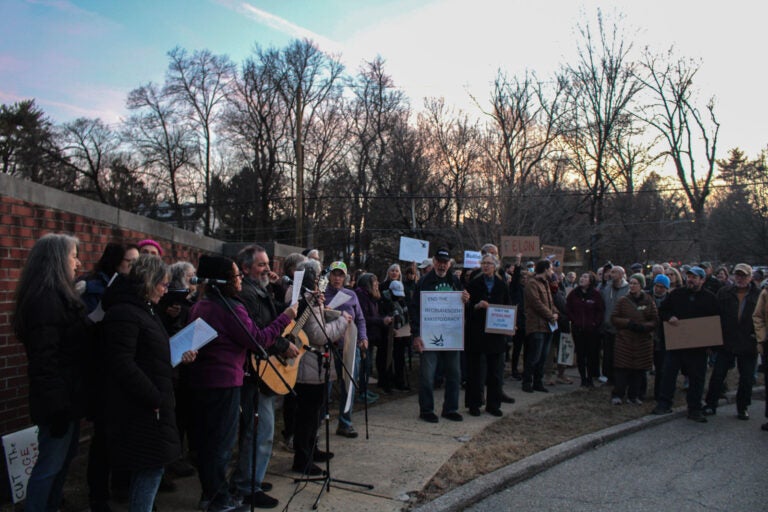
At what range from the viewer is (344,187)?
3838cm

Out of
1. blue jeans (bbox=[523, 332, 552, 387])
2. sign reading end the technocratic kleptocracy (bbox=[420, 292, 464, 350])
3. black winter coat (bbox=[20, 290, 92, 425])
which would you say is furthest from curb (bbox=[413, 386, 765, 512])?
black winter coat (bbox=[20, 290, 92, 425])

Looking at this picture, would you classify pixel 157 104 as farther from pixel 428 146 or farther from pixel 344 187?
pixel 428 146

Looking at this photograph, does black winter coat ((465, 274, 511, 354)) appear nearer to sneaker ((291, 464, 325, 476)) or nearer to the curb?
the curb

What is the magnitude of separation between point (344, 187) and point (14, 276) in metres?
33.8

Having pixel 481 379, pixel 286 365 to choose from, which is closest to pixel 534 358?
pixel 481 379

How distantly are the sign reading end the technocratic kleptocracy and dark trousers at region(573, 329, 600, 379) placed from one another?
3.61 metres

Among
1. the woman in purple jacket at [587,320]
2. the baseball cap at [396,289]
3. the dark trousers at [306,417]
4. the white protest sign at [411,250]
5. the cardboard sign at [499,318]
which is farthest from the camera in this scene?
the white protest sign at [411,250]

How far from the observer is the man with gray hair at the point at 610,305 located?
32.4 ft

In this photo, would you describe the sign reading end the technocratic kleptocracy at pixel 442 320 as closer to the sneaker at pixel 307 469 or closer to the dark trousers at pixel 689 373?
the sneaker at pixel 307 469

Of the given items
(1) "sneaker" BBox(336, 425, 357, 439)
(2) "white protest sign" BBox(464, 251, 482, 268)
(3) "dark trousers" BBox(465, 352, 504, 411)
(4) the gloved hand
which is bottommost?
(1) "sneaker" BBox(336, 425, 357, 439)

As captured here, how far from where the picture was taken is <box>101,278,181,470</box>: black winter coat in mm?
3371

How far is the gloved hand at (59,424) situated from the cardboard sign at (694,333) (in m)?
7.50

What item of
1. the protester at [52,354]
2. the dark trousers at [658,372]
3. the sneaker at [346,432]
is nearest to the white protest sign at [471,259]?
the dark trousers at [658,372]

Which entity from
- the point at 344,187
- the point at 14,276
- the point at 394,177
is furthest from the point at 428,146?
the point at 14,276
